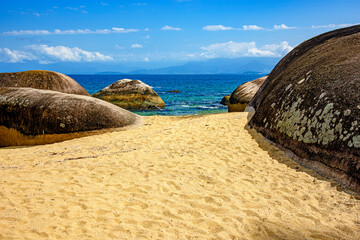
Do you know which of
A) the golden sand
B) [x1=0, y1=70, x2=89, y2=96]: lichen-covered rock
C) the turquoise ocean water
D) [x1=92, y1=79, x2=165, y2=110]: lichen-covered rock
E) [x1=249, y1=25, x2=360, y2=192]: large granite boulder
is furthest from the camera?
[x1=92, y1=79, x2=165, y2=110]: lichen-covered rock

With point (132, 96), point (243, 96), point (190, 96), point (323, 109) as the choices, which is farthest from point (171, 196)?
point (190, 96)

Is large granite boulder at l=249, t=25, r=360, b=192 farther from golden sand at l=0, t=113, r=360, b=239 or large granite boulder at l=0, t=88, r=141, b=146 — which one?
large granite boulder at l=0, t=88, r=141, b=146

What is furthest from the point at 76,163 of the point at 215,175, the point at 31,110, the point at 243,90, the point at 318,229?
the point at 243,90

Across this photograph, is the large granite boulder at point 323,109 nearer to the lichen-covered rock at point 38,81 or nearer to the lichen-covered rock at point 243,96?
→ the lichen-covered rock at point 243,96

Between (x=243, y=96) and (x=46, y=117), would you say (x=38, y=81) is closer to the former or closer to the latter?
(x=46, y=117)

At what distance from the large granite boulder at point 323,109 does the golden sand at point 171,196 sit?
15.2 inches

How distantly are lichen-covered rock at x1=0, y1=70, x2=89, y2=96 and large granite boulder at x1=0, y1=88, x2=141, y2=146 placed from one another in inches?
191

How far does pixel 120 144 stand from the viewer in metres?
7.73

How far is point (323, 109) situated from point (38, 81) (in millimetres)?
13880

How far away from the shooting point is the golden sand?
350 cm

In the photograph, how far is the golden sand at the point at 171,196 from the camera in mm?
3500

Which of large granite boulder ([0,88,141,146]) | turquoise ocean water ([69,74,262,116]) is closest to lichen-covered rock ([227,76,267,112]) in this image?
turquoise ocean water ([69,74,262,116])

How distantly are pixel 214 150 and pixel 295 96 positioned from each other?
241 cm

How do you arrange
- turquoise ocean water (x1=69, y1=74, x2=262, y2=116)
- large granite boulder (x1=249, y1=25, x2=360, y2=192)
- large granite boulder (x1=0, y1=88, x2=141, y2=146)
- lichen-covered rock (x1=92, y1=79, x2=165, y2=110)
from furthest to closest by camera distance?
lichen-covered rock (x1=92, y1=79, x2=165, y2=110), turquoise ocean water (x1=69, y1=74, x2=262, y2=116), large granite boulder (x1=0, y1=88, x2=141, y2=146), large granite boulder (x1=249, y1=25, x2=360, y2=192)
